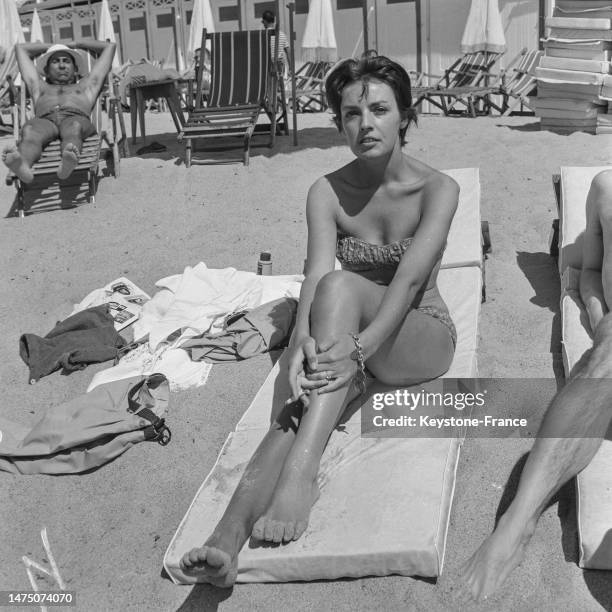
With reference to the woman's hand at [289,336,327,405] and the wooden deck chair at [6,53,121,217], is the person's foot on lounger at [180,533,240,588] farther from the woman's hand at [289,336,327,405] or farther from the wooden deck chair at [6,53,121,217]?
the wooden deck chair at [6,53,121,217]

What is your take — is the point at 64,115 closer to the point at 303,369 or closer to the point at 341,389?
the point at 303,369

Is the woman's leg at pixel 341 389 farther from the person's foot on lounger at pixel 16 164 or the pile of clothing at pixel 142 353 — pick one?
the person's foot on lounger at pixel 16 164

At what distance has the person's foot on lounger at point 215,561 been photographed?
82.7 inches

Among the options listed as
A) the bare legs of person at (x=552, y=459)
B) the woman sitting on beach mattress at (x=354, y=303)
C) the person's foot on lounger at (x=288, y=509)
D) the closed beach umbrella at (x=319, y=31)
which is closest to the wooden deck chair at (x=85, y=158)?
the woman sitting on beach mattress at (x=354, y=303)

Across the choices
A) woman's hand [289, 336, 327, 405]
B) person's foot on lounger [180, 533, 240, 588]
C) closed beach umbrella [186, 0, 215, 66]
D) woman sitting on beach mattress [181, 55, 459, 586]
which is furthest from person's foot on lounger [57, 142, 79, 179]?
closed beach umbrella [186, 0, 215, 66]

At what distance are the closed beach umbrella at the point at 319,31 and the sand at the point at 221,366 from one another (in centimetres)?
560

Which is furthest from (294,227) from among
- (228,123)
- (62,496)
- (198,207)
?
(62,496)

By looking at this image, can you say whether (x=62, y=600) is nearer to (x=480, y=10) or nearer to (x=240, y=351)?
(x=240, y=351)

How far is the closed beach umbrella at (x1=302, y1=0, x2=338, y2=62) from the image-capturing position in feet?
44.8

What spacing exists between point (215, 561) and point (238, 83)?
6.86 metres

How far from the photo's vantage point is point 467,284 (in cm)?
391

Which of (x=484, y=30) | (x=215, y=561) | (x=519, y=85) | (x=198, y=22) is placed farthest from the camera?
(x=198, y=22)

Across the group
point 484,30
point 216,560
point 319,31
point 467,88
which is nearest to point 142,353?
point 216,560

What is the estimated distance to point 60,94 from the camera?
7129 millimetres
